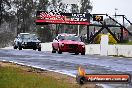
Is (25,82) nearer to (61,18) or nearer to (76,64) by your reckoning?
(76,64)

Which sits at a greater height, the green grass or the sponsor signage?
the sponsor signage

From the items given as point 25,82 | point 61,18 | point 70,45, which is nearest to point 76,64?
point 25,82

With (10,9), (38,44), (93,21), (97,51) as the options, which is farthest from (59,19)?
(10,9)

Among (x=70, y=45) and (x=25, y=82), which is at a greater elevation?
(x=25, y=82)

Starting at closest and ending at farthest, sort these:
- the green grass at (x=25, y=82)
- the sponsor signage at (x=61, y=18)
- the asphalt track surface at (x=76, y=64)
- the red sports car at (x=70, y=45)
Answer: the green grass at (x=25, y=82)
the asphalt track surface at (x=76, y=64)
the red sports car at (x=70, y=45)
the sponsor signage at (x=61, y=18)

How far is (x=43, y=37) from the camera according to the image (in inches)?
3637

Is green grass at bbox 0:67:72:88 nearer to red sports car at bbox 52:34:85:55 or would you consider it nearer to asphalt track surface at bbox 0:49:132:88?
asphalt track surface at bbox 0:49:132:88

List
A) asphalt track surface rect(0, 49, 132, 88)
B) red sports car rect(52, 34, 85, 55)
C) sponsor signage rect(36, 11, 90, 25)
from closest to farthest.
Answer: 1. asphalt track surface rect(0, 49, 132, 88)
2. red sports car rect(52, 34, 85, 55)
3. sponsor signage rect(36, 11, 90, 25)

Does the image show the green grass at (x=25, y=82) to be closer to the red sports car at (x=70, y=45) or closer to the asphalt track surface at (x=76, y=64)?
the asphalt track surface at (x=76, y=64)

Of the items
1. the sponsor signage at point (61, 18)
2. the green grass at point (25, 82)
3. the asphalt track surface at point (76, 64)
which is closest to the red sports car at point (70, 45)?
the asphalt track surface at point (76, 64)

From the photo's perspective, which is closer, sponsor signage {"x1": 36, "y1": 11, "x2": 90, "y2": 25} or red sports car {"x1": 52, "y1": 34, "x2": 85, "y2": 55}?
red sports car {"x1": 52, "y1": 34, "x2": 85, "y2": 55}

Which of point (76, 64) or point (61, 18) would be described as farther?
point (61, 18)

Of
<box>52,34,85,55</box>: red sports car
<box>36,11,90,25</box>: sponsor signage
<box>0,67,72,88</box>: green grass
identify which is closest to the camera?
<box>0,67,72,88</box>: green grass

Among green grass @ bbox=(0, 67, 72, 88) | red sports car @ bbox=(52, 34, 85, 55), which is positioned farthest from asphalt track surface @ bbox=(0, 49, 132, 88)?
red sports car @ bbox=(52, 34, 85, 55)
